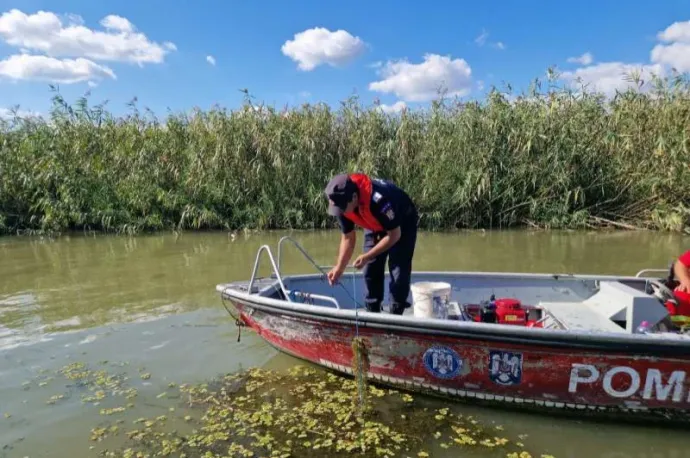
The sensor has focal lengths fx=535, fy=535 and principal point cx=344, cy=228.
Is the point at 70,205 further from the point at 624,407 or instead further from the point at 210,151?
the point at 624,407

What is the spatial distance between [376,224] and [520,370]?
1342mm

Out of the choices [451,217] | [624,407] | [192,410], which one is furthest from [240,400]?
[451,217]

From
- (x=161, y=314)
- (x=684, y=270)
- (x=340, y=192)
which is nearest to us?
(x=340, y=192)

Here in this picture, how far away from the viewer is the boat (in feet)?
10.4

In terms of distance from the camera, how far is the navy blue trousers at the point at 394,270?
3.91 m

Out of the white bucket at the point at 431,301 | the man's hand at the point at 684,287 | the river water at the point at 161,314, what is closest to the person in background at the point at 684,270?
the man's hand at the point at 684,287

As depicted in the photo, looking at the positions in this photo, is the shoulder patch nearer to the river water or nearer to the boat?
the boat

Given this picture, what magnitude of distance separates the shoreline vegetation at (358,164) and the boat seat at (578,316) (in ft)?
21.5

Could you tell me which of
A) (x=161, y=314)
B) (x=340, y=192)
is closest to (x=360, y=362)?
(x=340, y=192)

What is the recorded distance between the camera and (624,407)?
3285 millimetres

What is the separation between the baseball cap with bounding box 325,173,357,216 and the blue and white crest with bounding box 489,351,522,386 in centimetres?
134

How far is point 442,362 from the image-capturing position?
3.53 m

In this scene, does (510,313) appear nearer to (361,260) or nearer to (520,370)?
(520,370)

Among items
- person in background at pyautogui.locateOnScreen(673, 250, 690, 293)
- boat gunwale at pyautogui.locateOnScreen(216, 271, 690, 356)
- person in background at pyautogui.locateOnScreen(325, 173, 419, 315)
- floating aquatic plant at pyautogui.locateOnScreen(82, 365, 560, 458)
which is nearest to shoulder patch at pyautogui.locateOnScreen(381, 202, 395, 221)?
person in background at pyautogui.locateOnScreen(325, 173, 419, 315)
